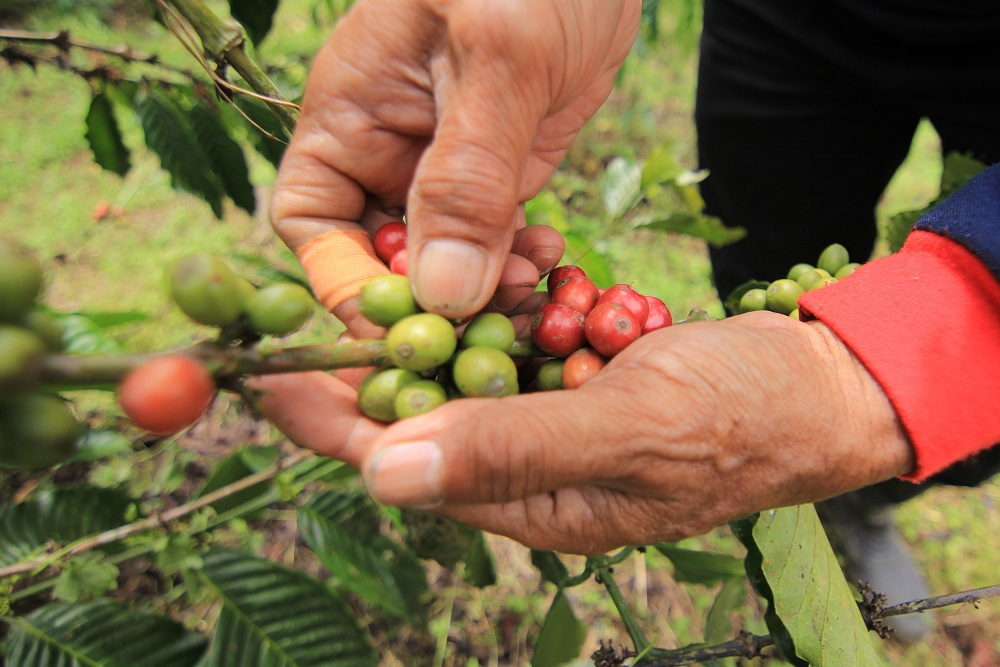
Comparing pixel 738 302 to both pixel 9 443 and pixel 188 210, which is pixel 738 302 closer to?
pixel 9 443

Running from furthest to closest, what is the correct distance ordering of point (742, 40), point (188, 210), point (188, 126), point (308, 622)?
point (188, 210) < point (742, 40) < point (188, 126) < point (308, 622)

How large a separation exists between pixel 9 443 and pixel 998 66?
143 inches

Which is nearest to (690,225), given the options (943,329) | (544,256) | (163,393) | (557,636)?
(544,256)

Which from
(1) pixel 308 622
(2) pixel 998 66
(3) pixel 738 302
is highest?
(2) pixel 998 66

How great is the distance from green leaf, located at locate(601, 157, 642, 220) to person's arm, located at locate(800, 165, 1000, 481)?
157 centimetres

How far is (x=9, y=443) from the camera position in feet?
3.87

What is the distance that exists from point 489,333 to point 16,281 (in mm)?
1008

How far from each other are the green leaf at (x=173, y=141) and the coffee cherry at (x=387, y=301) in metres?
1.49

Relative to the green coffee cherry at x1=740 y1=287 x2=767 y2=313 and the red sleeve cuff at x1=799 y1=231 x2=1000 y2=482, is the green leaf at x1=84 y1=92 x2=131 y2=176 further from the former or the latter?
the red sleeve cuff at x1=799 y1=231 x2=1000 y2=482

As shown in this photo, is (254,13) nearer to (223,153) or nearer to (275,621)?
(223,153)

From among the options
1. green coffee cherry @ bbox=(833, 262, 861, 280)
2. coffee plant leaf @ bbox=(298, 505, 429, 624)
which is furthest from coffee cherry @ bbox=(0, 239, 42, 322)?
green coffee cherry @ bbox=(833, 262, 861, 280)

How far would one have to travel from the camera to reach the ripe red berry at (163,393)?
3.87 ft

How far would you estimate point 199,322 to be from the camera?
4.48ft

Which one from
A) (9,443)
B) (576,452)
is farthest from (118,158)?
(576,452)
